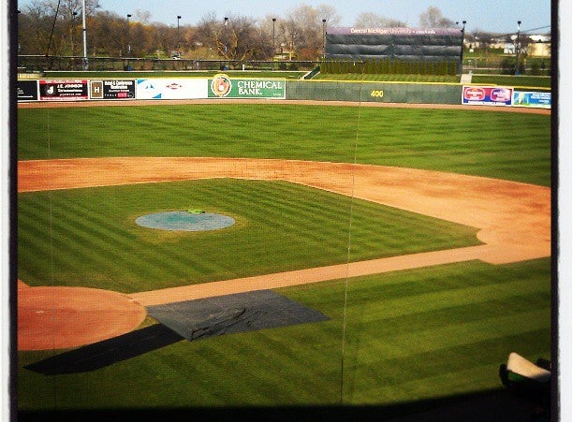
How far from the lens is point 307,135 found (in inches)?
1040

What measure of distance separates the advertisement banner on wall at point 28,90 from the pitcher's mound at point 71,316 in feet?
64.8

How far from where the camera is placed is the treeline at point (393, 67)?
19.1 meters

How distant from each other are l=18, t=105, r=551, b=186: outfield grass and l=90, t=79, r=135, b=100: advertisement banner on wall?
57 cm

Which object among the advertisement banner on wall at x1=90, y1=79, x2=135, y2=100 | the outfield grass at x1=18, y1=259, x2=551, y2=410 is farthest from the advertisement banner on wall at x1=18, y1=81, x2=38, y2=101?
the outfield grass at x1=18, y1=259, x2=551, y2=410

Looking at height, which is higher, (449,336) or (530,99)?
(530,99)

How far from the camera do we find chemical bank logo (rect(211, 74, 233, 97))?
32.2 meters

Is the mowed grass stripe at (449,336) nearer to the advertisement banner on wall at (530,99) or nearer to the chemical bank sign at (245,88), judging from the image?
the advertisement banner on wall at (530,99)

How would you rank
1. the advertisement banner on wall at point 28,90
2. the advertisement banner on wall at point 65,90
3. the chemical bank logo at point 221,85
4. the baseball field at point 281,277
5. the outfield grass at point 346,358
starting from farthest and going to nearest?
the chemical bank logo at point 221,85 < the advertisement banner on wall at point 65,90 < the advertisement banner on wall at point 28,90 < the baseball field at point 281,277 < the outfield grass at point 346,358

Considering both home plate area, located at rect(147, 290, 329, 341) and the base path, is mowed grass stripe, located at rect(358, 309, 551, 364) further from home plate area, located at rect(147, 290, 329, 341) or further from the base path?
the base path

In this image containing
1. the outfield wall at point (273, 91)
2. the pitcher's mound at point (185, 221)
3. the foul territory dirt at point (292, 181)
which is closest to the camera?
the foul territory dirt at point (292, 181)

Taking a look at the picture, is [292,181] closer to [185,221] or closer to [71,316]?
[185,221]

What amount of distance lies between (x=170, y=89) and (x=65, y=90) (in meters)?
4.88

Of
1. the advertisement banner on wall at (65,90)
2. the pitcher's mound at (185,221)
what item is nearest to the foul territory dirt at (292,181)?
the pitcher's mound at (185,221)

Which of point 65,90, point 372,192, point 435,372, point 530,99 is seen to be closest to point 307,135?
point 65,90
